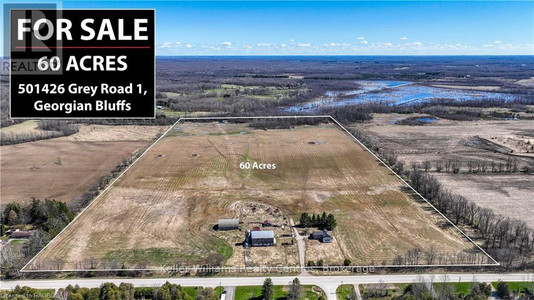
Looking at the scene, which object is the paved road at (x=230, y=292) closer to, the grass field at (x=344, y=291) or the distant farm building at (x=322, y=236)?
the grass field at (x=344, y=291)

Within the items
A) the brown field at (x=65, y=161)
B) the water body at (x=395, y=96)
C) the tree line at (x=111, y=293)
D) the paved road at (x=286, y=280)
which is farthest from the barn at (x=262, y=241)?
the water body at (x=395, y=96)

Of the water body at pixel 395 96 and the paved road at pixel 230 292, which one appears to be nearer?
the paved road at pixel 230 292

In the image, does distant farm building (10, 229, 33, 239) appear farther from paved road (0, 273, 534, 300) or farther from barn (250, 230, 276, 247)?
barn (250, 230, 276, 247)

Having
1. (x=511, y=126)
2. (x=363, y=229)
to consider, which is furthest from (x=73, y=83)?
(x=511, y=126)

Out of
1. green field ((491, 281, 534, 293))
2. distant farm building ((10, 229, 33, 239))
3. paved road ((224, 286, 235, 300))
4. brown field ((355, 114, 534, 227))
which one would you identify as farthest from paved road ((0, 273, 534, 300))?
brown field ((355, 114, 534, 227))

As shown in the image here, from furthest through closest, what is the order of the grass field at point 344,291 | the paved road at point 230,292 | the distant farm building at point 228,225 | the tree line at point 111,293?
the distant farm building at point 228,225 < the grass field at point 344,291 < the paved road at point 230,292 < the tree line at point 111,293

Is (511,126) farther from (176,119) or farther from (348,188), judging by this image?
(176,119)

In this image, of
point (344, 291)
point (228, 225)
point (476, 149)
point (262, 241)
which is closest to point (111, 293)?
point (262, 241)

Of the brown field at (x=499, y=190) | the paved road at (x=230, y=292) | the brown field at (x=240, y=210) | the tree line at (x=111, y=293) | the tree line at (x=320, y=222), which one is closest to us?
the tree line at (x=111, y=293)
